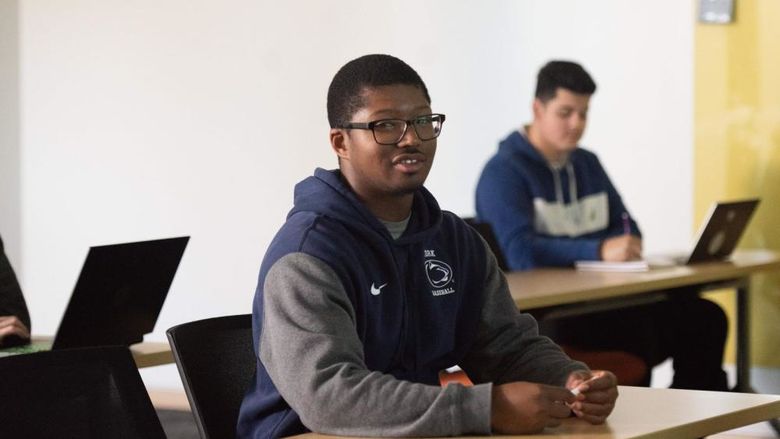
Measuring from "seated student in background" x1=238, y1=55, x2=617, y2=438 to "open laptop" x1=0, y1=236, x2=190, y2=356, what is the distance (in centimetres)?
102

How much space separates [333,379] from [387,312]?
0.29m

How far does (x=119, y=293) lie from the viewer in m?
3.34

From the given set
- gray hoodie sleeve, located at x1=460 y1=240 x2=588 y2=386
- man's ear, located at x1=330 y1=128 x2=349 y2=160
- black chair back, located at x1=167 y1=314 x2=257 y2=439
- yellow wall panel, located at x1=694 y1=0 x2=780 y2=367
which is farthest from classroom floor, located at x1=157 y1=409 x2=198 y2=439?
man's ear, located at x1=330 y1=128 x2=349 y2=160

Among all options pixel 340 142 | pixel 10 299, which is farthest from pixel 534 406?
pixel 10 299

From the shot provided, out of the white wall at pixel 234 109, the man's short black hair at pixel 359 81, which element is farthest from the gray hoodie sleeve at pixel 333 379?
the white wall at pixel 234 109

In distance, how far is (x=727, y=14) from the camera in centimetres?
571

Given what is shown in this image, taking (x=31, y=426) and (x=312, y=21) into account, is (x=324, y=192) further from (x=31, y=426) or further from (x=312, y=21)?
(x=312, y=21)

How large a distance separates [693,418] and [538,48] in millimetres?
4451

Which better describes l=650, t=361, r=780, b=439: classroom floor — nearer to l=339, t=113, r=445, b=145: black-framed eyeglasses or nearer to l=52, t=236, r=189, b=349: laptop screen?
l=52, t=236, r=189, b=349: laptop screen

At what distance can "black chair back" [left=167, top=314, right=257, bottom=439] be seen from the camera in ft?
7.76

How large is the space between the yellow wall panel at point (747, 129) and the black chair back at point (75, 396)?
4.15 meters

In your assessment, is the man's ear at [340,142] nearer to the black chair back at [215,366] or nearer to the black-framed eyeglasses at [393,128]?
the black-framed eyeglasses at [393,128]

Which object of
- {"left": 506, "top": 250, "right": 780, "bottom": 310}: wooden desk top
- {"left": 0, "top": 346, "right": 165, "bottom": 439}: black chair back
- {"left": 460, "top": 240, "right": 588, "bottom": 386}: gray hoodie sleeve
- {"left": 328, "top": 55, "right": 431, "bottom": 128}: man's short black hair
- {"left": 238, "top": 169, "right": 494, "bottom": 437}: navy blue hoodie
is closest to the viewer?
{"left": 0, "top": 346, "right": 165, "bottom": 439}: black chair back

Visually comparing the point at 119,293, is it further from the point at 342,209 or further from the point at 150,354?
the point at 342,209
